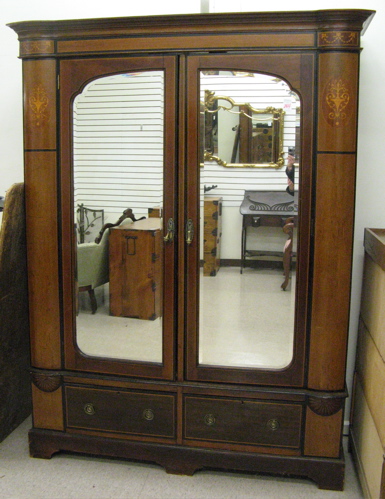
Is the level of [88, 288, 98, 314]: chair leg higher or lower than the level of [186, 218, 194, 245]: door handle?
lower

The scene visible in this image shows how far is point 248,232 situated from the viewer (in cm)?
223

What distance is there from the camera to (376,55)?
2.46 meters

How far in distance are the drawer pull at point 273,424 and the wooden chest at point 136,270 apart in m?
0.66

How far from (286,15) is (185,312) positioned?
4.07 feet

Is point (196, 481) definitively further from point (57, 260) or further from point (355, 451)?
→ point (57, 260)

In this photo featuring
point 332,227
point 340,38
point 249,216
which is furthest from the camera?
point 249,216

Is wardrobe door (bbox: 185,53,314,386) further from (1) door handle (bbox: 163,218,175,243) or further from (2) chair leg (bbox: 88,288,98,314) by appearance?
(2) chair leg (bbox: 88,288,98,314)

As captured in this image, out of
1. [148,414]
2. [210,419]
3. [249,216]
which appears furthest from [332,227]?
[148,414]

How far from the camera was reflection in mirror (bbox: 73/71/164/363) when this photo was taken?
222 centimetres

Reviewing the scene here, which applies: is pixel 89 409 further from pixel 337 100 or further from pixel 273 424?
pixel 337 100

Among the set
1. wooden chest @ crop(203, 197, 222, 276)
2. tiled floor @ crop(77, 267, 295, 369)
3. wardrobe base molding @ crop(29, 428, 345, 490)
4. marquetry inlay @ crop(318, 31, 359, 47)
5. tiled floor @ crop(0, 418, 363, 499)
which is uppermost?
marquetry inlay @ crop(318, 31, 359, 47)

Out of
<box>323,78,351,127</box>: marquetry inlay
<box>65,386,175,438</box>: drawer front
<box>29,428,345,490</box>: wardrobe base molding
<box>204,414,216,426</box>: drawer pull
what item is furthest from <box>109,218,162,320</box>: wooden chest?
<box>323,78,351,127</box>: marquetry inlay

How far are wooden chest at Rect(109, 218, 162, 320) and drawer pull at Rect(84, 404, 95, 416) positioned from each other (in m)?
0.45

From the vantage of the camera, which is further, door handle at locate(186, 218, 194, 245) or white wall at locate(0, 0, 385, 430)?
white wall at locate(0, 0, 385, 430)
